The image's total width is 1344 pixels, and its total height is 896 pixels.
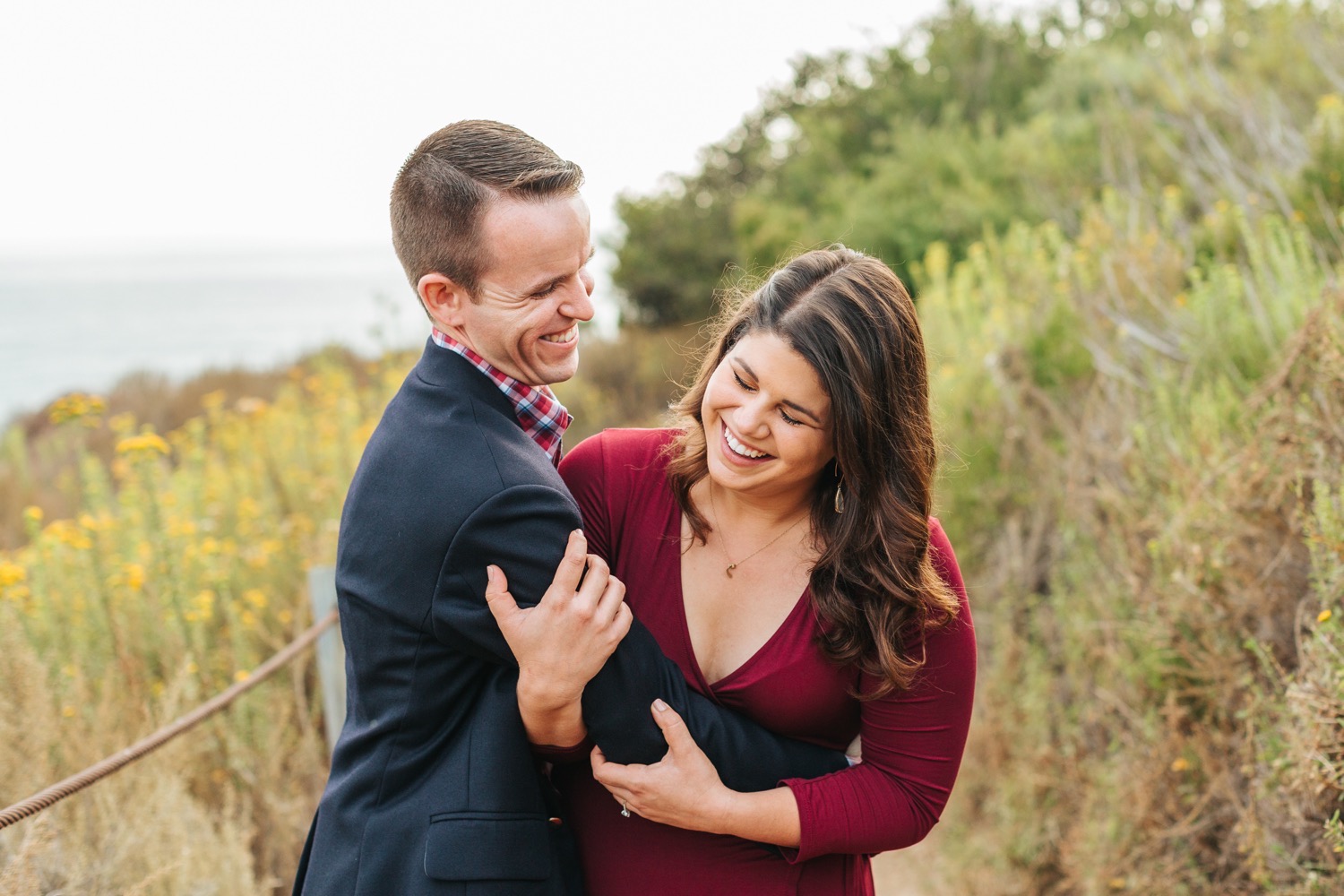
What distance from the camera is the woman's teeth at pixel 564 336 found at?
70.1 inches

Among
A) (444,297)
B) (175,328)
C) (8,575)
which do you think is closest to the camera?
(444,297)

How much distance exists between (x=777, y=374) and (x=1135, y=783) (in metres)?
2.23

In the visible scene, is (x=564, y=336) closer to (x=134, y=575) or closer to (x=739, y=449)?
(x=739, y=449)

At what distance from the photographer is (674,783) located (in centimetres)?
171

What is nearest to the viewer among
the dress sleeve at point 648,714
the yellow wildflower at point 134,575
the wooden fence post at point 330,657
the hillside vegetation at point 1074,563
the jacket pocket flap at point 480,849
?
the jacket pocket flap at point 480,849

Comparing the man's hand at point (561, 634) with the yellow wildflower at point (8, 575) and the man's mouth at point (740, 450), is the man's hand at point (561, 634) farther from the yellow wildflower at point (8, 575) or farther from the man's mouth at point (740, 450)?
the yellow wildflower at point (8, 575)

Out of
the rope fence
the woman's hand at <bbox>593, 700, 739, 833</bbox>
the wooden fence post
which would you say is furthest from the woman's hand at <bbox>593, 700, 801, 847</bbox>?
the wooden fence post

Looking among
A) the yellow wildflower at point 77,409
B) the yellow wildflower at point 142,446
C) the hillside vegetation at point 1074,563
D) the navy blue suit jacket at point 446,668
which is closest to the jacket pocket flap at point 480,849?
the navy blue suit jacket at point 446,668

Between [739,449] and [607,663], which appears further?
[739,449]

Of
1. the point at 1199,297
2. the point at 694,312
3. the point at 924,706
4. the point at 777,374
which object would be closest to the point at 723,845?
the point at 924,706

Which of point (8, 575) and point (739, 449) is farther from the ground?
point (739, 449)

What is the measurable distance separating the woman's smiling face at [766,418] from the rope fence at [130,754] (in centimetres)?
142

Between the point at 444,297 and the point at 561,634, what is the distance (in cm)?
60

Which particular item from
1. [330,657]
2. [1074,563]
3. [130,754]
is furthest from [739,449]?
[1074,563]
